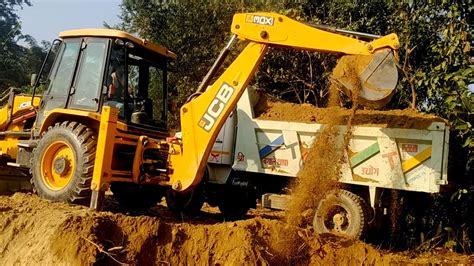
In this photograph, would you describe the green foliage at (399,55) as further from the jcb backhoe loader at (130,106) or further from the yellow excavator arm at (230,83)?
the yellow excavator arm at (230,83)

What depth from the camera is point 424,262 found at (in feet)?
20.7

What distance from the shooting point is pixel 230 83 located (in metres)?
6.59

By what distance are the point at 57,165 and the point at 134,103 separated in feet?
4.57

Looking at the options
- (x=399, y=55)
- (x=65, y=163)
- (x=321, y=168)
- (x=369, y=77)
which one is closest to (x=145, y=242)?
(x=65, y=163)

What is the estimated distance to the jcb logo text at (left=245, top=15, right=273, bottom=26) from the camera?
644 centimetres

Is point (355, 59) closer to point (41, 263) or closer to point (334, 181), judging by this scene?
point (334, 181)

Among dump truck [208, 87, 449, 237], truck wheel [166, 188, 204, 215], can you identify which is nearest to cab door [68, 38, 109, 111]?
truck wheel [166, 188, 204, 215]

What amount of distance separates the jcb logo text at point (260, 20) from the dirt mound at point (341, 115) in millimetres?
1746

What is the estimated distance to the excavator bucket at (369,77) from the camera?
5.89m

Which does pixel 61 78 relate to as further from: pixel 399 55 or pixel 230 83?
pixel 399 55

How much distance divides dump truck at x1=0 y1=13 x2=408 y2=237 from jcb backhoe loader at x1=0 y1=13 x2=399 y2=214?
13 mm

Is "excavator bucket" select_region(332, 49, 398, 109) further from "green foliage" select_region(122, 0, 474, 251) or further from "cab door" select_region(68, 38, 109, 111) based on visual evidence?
"cab door" select_region(68, 38, 109, 111)

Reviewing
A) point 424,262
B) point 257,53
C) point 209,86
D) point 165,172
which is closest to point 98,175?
point 165,172

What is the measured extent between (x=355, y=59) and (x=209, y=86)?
197 centimetres
